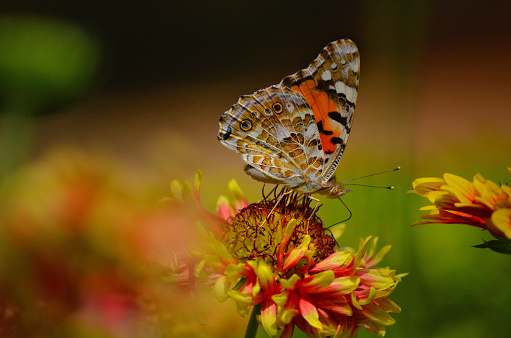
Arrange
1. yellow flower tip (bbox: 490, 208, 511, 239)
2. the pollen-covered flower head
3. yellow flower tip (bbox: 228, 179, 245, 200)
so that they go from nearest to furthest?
yellow flower tip (bbox: 490, 208, 511, 239) → the pollen-covered flower head → yellow flower tip (bbox: 228, 179, 245, 200)

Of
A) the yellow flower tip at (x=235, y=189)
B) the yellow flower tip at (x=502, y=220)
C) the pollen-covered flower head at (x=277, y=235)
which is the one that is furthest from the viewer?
the yellow flower tip at (x=235, y=189)

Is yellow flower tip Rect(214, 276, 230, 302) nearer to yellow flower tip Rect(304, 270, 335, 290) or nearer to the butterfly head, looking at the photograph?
yellow flower tip Rect(304, 270, 335, 290)

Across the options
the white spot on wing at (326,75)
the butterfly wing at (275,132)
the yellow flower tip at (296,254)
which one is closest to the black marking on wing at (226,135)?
the butterfly wing at (275,132)

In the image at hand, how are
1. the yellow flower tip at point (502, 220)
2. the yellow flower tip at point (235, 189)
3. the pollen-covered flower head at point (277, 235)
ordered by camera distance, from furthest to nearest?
the yellow flower tip at point (235, 189), the pollen-covered flower head at point (277, 235), the yellow flower tip at point (502, 220)

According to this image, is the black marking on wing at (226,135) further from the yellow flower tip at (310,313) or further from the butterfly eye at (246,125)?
the yellow flower tip at (310,313)

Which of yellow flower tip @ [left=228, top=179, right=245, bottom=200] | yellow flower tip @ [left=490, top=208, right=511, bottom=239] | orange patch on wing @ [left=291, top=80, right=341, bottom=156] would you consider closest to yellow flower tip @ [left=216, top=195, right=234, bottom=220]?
yellow flower tip @ [left=228, top=179, right=245, bottom=200]

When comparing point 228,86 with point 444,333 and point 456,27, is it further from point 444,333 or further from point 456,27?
point 444,333

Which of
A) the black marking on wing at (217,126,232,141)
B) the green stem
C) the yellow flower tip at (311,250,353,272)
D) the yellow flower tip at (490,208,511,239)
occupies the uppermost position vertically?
the black marking on wing at (217,126,232,141)
